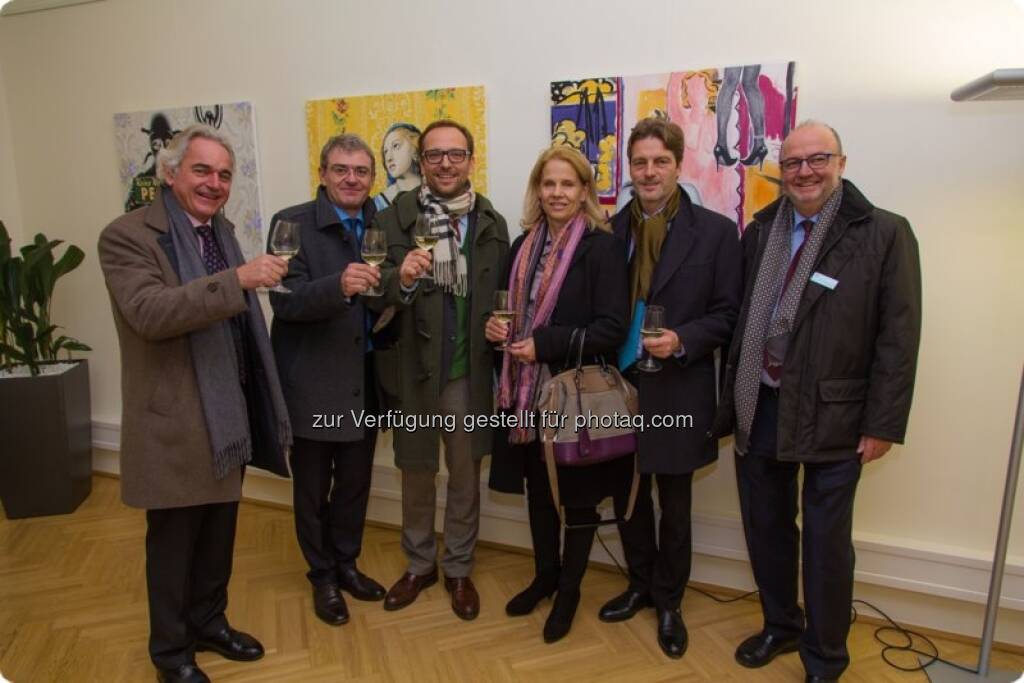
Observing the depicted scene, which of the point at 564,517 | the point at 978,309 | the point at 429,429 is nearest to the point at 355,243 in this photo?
the point at 429,429

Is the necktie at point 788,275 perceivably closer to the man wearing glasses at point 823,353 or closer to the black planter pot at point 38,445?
the man wearing glasses at point 823,353

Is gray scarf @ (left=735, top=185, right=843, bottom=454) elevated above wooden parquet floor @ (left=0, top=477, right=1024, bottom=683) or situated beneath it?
elevated above

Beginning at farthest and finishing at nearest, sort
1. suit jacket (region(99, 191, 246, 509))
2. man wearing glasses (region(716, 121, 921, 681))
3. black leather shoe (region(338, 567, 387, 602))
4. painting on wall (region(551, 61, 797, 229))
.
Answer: black leather shoe (region(338, 567, 387, 602))
painting on wall (region(551, 61, 797, 229))
man wearing glasses (region(716, 121, 921, 681))
suit jacket (region(99, 191, 246, 509))

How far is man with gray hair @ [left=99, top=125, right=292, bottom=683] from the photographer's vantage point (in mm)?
2166

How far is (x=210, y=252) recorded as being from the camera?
2.41 meters

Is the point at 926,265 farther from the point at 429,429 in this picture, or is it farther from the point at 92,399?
the point at 92,399

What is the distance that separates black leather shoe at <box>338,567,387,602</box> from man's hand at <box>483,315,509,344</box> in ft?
4.33

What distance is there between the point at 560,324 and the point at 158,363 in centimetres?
139

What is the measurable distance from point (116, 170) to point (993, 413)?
4963 mm

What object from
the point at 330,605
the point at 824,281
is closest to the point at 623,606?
the point at 330,605

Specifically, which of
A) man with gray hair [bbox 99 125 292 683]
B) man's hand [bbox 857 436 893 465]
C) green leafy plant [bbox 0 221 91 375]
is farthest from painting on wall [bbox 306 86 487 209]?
man's hand [bbox 857 436 893 465]

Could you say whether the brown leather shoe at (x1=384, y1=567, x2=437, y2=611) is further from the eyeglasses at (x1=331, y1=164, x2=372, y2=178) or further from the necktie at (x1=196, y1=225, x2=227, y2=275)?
the eyeglasses at (x1=331, y1=164, x2=372, y2=178)

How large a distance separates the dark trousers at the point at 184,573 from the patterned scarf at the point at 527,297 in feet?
3.71

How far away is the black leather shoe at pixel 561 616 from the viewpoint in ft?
9.28
